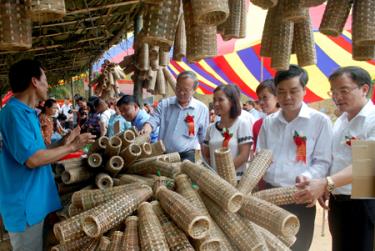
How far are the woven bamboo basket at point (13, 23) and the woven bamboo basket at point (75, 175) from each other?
0.88 m

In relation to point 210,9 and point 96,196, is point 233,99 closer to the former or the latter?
point 96,196

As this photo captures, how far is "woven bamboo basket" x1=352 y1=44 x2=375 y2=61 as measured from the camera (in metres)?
1.56

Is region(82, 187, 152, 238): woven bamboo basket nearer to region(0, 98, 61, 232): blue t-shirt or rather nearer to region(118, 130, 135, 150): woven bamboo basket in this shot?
region(118, 130, 135, 150): woven bamboo basket

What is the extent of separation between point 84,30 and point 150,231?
11.4 ft

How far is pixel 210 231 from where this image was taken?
49.3 inches

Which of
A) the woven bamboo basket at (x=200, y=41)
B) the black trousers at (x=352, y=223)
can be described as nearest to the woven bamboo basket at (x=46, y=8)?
the woven bamboo basket at (x=200, y=41)

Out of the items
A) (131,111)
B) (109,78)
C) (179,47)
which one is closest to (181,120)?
(131,111)

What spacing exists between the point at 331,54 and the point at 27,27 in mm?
7865

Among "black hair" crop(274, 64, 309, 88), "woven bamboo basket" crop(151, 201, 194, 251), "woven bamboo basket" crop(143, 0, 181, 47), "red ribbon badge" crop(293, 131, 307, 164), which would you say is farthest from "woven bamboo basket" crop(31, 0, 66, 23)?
"red ribbon badge" crop(293, 131, 307, 164)

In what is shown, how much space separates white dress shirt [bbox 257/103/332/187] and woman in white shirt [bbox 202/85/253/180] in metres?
0.61

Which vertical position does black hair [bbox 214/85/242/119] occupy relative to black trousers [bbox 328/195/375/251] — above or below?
above

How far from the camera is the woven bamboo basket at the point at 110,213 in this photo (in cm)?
124

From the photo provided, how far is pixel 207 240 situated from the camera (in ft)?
3.95

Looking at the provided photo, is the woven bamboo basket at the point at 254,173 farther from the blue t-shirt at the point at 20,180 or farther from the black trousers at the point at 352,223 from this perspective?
the blue t-shirt at the point at 20,180
